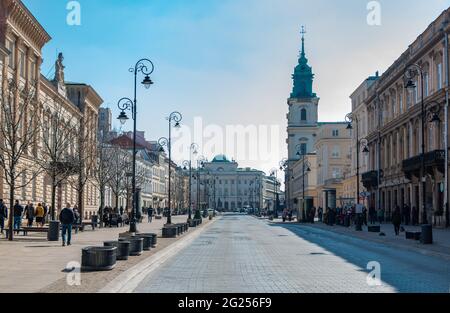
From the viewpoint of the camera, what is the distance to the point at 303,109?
470 ft

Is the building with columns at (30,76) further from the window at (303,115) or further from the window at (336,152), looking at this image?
the window at (303,115)

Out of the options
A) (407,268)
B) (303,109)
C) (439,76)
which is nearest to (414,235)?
(407,268)

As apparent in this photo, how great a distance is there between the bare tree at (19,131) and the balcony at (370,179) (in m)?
34.3

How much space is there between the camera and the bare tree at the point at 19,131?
29766 mm

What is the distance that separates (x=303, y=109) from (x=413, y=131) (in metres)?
89.6

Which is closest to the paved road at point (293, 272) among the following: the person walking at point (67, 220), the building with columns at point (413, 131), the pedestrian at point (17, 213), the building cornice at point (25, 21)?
the person walking at point (67, 220)

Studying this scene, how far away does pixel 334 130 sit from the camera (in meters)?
103

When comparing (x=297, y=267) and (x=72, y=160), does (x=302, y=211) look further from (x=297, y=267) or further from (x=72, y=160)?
(x=297, y=267)

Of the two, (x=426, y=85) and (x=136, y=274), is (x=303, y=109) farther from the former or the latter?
(x=136, y=274)

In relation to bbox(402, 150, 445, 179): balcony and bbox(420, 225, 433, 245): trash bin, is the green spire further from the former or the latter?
bbox(420, 225, 433, 245): trash bin

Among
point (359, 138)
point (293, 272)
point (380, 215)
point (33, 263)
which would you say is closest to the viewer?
point (293, 272)

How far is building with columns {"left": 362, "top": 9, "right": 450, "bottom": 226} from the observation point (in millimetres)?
45500
